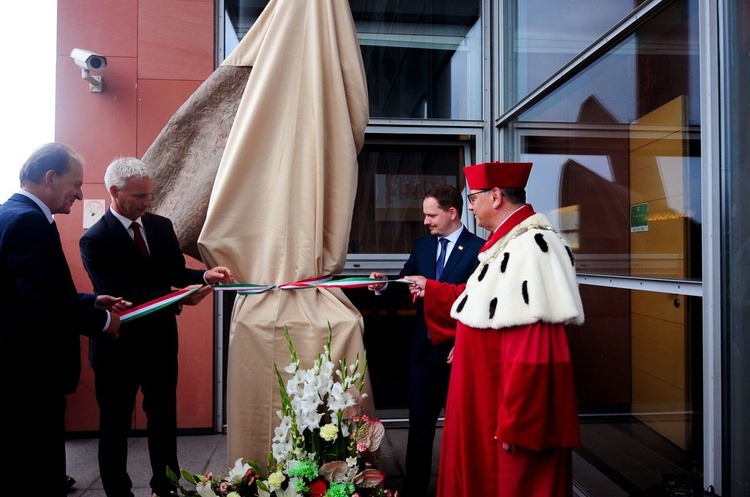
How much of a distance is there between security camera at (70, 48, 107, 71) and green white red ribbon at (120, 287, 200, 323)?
2410 mm

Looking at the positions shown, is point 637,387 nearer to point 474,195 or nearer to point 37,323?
point 474,195

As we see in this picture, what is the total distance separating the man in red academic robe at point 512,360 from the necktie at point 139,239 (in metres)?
1.63

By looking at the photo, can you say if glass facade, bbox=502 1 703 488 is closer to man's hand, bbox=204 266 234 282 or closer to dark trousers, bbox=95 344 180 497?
man's hand, bbox=204 266 234 282

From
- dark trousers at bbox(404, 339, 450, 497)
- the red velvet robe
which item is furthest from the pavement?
the red velvet robe

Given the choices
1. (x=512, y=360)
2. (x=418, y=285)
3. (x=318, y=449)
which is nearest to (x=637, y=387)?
(x=418, y=285)

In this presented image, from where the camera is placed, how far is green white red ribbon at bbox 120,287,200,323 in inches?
98.3

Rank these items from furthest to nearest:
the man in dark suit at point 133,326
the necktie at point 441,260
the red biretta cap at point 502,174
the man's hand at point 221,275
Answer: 1. the necktie at point 441,260
2. the man in dark suit at point 133,326
3. the man's hand at point 221,275
4. the red biretta cap at point 502,174

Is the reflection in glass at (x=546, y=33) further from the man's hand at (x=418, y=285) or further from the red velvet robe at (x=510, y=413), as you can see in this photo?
the man's hand at (x=418, y=285)

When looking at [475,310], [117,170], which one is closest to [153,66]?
[117,170]

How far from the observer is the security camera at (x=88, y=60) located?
4059 millimetres

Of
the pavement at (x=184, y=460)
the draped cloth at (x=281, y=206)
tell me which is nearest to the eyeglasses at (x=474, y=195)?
the draped cloth at (x=281, y=206)

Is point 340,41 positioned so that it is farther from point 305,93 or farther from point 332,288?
point 332,288

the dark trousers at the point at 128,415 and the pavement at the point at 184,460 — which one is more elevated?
the dark trousers at the point at 128,415

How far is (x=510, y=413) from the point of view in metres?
1.87
